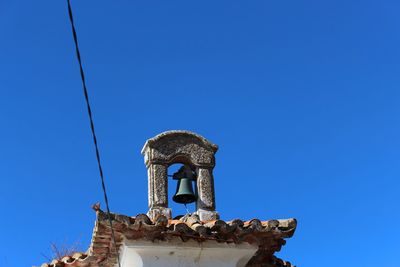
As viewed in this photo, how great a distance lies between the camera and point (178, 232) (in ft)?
20.9

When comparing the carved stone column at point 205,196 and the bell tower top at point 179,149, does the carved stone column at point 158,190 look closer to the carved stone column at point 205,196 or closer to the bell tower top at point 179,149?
the bell tower top at point 179,149

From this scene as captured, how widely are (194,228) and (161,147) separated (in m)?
1.40

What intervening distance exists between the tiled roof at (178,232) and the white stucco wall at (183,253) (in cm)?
8

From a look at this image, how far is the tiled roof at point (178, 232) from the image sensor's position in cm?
→ 620

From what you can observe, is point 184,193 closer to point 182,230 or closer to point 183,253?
point 183,253

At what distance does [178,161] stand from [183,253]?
1422mm

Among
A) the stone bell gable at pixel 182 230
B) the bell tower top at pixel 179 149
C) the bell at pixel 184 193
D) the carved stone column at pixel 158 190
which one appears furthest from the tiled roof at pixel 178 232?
the bell tower top at pixel 179 149

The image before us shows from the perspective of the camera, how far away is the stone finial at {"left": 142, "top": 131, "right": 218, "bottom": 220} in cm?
726

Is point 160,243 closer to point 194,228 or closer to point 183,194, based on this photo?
point 194,228

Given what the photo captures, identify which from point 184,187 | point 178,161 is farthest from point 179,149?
point 184,187

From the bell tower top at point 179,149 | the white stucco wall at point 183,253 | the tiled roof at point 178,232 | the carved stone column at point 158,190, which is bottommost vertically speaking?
the white stucco wall at point 183,253

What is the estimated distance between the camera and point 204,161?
7.65 m

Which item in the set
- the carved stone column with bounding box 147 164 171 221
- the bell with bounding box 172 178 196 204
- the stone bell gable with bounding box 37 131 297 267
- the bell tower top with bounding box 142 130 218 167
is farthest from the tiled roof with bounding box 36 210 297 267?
the bell tower top with bounding box 142 130 218 167

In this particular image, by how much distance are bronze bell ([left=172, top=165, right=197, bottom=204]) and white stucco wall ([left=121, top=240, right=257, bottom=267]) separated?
1.00m
